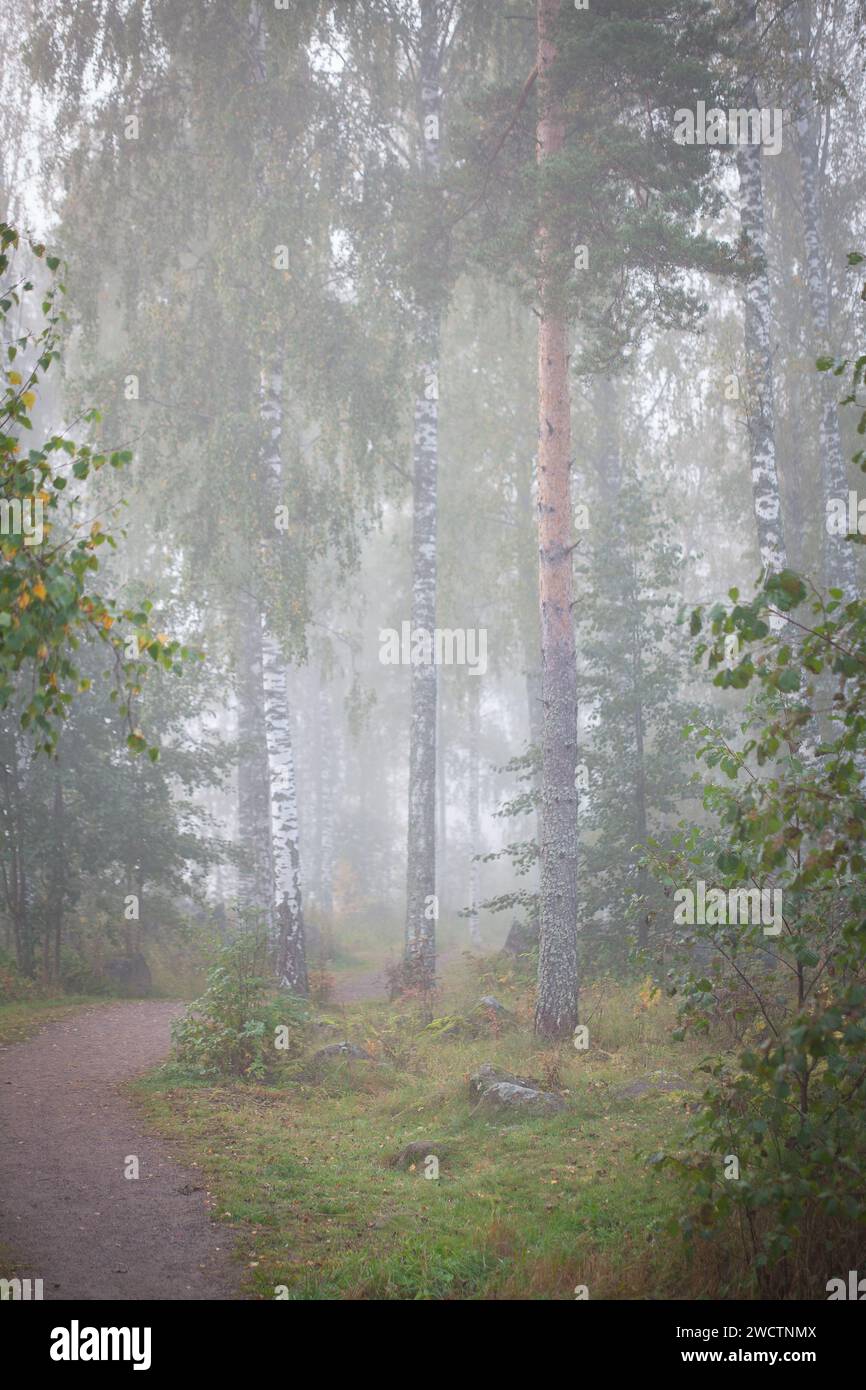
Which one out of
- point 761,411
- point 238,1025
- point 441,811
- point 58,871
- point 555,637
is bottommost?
point 441,811

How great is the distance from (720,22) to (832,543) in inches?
318

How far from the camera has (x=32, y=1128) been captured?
306 inches

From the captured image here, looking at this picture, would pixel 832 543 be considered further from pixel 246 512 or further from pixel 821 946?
pixel 821 946

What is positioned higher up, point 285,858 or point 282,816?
point 282,816

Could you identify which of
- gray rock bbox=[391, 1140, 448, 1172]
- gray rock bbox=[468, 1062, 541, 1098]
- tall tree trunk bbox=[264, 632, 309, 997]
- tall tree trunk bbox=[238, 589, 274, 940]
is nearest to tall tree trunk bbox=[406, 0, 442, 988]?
tall tree trunk bbox=[264, 632, 309, 997]

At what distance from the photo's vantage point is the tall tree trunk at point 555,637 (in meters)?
10.9

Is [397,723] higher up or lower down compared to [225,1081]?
higher up

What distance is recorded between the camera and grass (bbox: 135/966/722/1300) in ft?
18.0

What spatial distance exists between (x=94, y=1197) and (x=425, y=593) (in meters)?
11.0

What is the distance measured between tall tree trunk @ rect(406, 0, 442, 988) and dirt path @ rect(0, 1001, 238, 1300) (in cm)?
590

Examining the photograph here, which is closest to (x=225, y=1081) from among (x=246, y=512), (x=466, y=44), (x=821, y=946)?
(x=821, y=946)

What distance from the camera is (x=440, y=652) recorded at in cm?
2261

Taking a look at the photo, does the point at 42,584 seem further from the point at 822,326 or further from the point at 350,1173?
the point at 822,326

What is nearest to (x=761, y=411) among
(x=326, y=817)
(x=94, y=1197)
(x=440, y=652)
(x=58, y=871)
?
(x=440, y=652)
